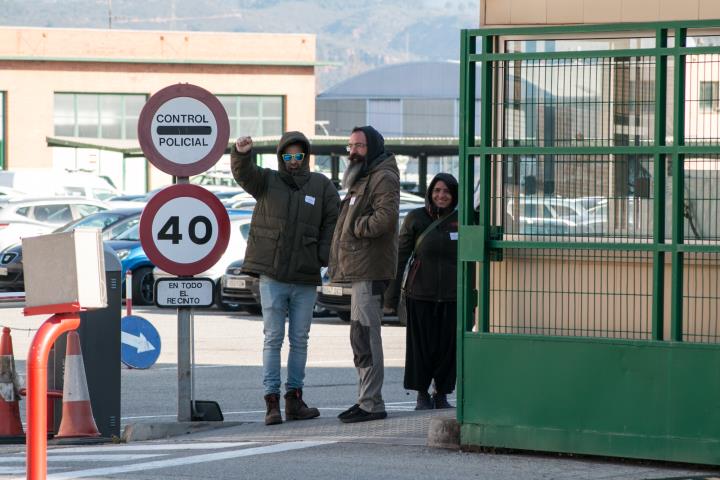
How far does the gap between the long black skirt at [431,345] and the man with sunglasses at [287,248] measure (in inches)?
37.8

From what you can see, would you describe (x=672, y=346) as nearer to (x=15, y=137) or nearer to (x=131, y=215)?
(x=131, y=215)

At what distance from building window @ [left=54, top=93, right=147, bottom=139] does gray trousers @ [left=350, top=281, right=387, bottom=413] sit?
62.4m

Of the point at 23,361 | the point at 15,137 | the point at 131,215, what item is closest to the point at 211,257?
the point at 23,361

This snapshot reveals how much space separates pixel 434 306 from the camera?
10461 mm

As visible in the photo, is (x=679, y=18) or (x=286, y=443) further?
(x=286, y=443)

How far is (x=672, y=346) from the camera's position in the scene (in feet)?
24.7

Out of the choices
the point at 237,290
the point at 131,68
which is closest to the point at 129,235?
the point at 237,290

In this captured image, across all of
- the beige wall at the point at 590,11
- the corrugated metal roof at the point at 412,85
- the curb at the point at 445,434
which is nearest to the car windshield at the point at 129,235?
the curb at the point at 445,434

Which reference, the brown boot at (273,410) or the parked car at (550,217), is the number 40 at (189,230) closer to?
the brown boot at (273,410)

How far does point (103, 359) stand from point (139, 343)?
166 inches

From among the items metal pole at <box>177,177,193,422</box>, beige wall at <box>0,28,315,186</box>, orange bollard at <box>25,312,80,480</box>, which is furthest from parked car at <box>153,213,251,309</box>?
beige wall at <box>0,28,315,186</box>

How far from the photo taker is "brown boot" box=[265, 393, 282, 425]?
9703 mm

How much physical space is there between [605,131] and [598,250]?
0.64 metres

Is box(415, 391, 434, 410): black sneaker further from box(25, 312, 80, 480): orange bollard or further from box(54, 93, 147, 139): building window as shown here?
box(54, 93, 147, 139): building window
